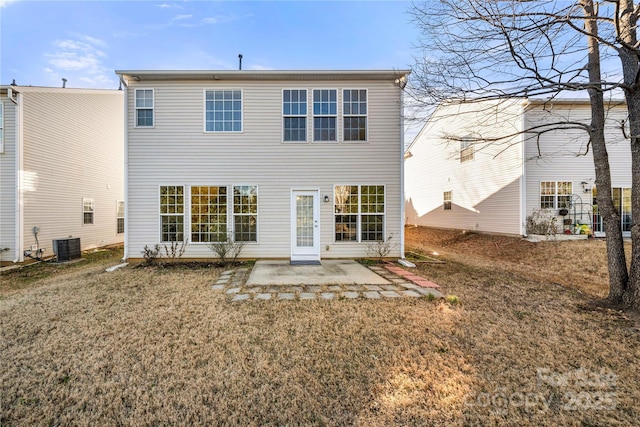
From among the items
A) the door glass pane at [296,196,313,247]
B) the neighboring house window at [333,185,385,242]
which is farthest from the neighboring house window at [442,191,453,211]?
the door glass pane at [296,196,313,247]

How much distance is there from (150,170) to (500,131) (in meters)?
13.8

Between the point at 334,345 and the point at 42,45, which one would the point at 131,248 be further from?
the point at 42,45

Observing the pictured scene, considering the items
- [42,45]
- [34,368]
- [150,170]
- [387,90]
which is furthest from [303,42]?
[34,368]

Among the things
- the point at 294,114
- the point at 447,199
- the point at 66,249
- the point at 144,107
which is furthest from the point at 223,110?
the point at 447,199

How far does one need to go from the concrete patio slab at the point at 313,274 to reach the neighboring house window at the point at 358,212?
93 cm

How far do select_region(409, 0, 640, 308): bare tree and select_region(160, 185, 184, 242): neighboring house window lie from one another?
749 centimetres

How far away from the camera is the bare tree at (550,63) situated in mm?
4184

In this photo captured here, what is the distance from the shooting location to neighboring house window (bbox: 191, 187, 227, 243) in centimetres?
838

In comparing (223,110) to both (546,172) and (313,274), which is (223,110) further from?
(546,172)

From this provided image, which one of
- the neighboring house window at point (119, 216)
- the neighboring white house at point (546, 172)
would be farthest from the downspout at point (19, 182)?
the neighboring white house at point (546, 172)

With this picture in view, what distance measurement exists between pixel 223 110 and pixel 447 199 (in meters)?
12.8

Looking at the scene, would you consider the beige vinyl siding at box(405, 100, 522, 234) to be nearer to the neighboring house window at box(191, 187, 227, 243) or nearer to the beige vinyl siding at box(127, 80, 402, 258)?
the beige vinyl siding at box(127, 80, 402, 258)

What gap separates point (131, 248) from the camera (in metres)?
8.30

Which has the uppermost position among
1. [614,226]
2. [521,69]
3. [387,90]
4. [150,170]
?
[387,90]
